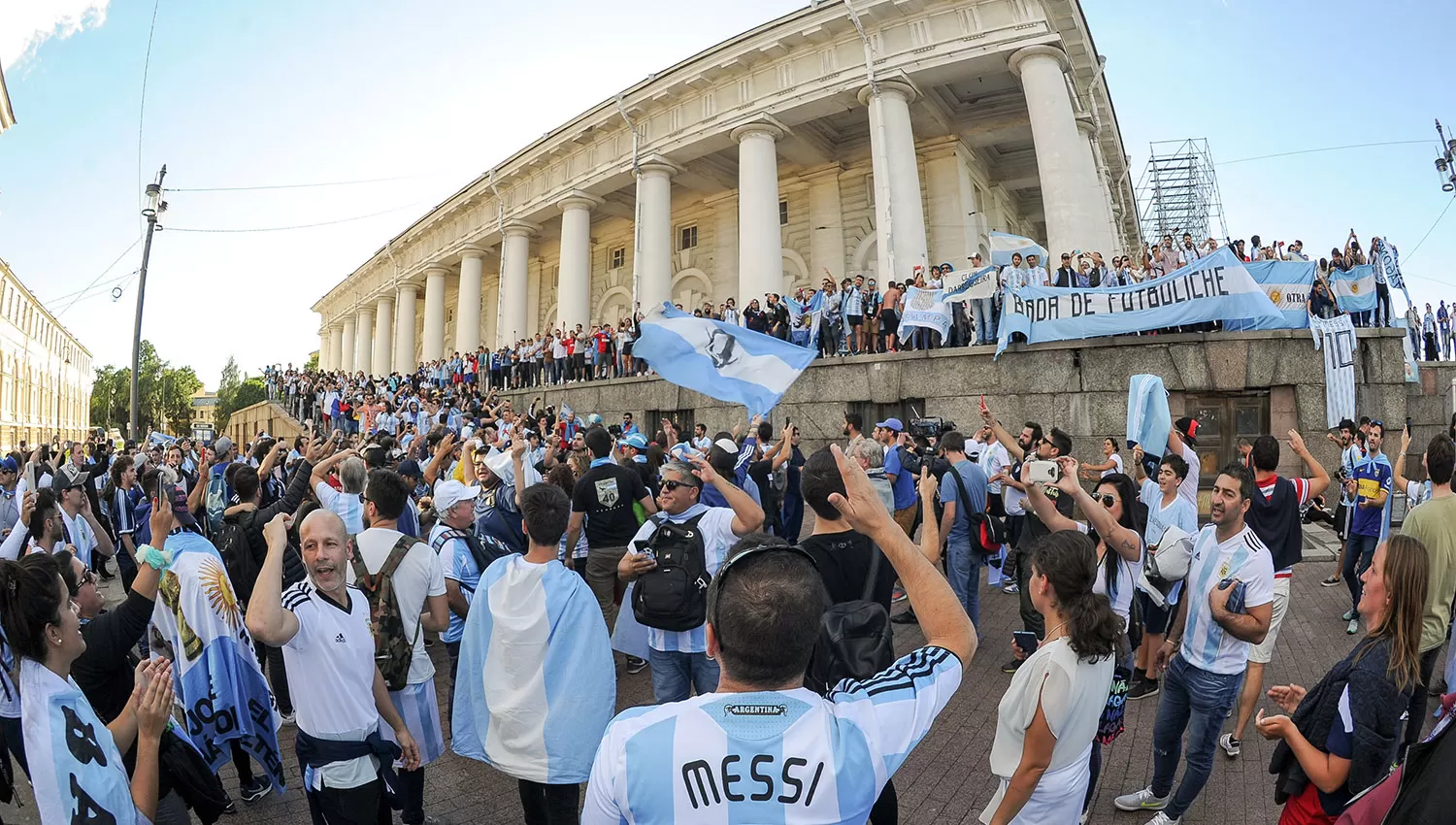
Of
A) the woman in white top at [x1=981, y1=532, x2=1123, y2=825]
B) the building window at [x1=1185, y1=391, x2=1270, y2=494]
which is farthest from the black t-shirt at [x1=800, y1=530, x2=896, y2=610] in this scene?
the building window at [x1=1185, y1=391, x2=1270, y2=494]

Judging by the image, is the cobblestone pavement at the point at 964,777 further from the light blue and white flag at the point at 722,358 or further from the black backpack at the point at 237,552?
the light blue and white flag at the point at 722,358

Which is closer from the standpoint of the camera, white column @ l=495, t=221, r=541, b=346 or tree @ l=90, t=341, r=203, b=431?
white column @ l=495, t=221, r=541, b=346

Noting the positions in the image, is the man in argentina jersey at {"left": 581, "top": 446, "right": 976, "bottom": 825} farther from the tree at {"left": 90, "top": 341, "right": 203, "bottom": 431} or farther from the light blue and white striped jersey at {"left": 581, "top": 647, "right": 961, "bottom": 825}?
the tree at {"left": 90, "top": 341, "right": 203, "bottom": 431}

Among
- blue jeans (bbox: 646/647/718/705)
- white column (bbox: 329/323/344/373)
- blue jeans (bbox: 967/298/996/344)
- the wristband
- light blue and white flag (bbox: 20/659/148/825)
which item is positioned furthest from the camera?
white column (bbox: 329/323/344/373)

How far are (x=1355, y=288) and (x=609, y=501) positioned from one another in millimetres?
13371

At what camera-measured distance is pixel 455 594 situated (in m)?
3.92

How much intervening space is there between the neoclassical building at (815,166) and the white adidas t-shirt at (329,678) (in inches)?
669

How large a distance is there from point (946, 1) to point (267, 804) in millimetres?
21422

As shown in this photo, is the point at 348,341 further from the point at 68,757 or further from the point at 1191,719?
the point at 1191,719

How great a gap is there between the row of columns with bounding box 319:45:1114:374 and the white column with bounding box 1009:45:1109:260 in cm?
A: 2

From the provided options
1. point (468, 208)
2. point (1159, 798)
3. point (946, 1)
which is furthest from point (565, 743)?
point (468, 208)

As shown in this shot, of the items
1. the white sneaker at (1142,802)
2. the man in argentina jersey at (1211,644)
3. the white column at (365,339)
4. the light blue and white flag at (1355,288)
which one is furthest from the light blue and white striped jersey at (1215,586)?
the white column at (365,339)

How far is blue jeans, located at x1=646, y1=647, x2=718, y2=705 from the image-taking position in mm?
3816

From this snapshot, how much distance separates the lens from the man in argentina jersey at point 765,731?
1.37 meters
